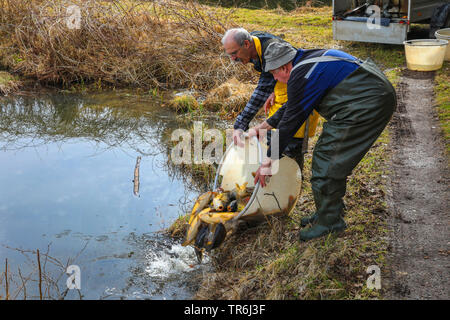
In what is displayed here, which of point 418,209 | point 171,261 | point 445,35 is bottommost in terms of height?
point 171,261

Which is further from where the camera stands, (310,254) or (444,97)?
(444,97)

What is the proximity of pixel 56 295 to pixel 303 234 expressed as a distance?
2031 millimetres

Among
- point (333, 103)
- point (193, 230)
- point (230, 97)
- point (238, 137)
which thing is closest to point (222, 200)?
point (193, 230)

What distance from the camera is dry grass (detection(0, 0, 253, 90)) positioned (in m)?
9.56

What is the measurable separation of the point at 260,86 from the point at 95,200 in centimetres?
239

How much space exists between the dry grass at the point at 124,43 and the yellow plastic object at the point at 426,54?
141 inches

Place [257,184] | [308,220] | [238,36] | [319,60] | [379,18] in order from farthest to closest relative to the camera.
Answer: [379,18], [308,220], [238,36], [257,184], [319,60]

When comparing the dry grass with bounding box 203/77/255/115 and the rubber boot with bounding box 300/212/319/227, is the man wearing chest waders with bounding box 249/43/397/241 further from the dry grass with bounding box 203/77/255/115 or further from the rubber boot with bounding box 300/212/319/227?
the dry grass with bounding box 203/77/255/115

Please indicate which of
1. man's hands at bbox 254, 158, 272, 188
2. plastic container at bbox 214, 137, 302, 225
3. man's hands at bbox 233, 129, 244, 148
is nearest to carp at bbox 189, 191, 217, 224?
plastic container at bbox 214, 137, 302, 225

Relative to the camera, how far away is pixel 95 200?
5.49 meters

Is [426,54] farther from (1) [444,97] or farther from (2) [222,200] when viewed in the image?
(2) [222,200]

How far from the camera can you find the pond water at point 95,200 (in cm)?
410

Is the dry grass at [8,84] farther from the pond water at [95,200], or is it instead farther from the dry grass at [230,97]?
the dry grass at [230,97]
